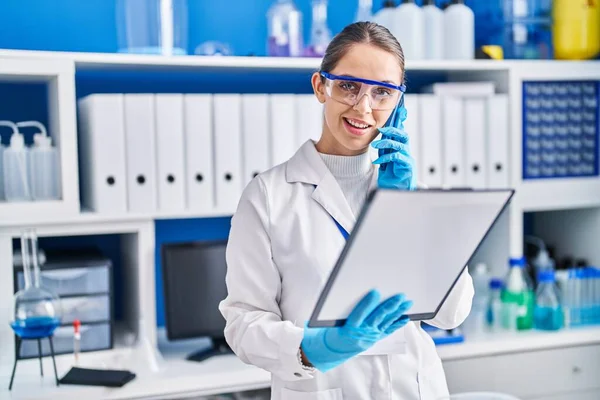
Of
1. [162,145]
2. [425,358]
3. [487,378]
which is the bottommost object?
[487,378]

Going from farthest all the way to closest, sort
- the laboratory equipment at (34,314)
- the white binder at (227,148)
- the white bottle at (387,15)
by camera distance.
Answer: the white bottle at (387,15)
the white binder at (227,148)
the laboratory equipment at (34,314)

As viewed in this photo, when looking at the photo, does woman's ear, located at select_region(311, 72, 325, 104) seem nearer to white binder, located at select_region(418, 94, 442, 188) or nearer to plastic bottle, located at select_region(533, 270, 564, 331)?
white binder, located at select_region(418, 94, 442, 188)

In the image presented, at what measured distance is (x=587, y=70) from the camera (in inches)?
98.7

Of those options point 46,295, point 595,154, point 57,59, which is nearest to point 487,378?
point 595,154

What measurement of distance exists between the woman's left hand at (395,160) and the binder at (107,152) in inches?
35.6

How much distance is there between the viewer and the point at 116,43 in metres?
2.41

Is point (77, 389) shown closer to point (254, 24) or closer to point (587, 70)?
point (254, 24)

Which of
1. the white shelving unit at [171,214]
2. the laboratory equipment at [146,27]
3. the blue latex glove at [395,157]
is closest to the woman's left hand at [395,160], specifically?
the blue latex glove at [395,157]

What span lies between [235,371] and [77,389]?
397 mm

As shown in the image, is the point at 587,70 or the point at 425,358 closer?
the point at 425,358

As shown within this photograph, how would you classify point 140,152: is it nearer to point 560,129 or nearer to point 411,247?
point 411,247

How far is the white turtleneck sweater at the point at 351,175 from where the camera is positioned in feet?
4.89

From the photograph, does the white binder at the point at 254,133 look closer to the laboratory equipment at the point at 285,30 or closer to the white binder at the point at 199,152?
the white binder at the point at 199,152

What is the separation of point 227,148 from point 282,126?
0.18m
